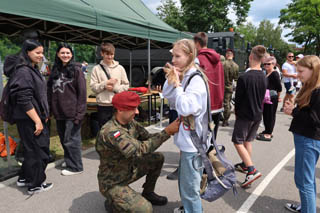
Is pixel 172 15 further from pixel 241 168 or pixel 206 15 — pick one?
pixel 241 168

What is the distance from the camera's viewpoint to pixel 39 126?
2.76 meters

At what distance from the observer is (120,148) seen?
206cm

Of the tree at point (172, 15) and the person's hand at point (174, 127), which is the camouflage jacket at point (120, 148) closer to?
the person's hand at point (174, 127)

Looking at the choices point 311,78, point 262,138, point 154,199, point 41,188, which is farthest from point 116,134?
point 262,138

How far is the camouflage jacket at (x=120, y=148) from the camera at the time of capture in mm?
2074

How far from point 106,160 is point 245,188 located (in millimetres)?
1969

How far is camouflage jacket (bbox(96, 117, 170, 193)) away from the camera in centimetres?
207

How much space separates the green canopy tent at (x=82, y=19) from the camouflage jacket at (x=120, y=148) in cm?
216

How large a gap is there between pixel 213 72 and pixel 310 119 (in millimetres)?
1156

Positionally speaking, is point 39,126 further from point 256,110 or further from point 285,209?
point 285,209

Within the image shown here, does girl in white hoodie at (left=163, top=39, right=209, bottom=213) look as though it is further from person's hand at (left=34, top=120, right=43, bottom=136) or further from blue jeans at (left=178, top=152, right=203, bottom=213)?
person's hand at (left=34, top=120, right=43, bottom=136)

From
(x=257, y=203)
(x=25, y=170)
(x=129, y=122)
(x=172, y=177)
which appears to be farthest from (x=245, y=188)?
(x=25, y=170)

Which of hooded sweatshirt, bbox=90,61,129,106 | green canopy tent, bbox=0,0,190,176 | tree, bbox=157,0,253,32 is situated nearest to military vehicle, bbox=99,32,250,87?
green canopy tent, bbox=0,0,190,176

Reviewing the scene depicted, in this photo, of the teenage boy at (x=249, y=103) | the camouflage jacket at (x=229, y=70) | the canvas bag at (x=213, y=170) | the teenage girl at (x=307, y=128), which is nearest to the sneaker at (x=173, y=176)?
Result: the teenage boy at (x=249, y=103)
